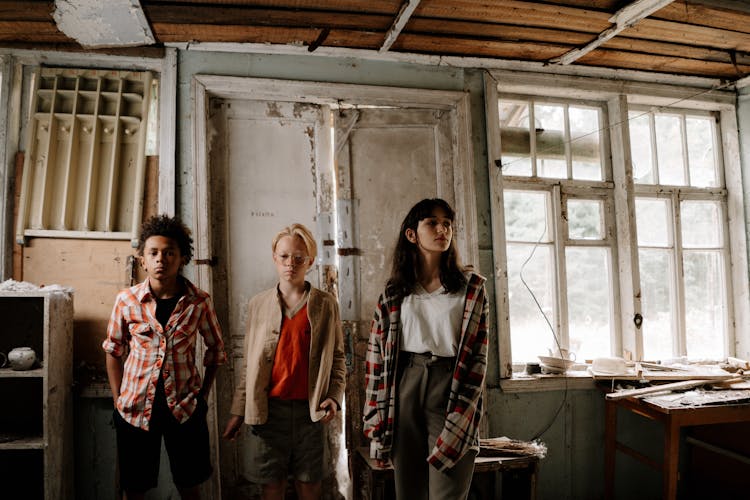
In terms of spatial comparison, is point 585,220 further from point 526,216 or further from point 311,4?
point 311,4

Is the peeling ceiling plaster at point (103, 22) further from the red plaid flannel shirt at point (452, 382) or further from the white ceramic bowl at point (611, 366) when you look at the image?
the white ceramic bowl at point (611, 366)

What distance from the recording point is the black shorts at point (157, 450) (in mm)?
2160

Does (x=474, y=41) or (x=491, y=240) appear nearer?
(x=474, y=41)

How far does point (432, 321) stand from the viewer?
6.73ft

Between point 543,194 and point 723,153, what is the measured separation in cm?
175

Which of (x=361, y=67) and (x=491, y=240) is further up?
(x=361, y=67)

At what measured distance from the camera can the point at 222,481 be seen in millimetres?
2879

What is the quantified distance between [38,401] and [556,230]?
3613mm

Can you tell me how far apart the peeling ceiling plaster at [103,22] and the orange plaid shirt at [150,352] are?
1.55m

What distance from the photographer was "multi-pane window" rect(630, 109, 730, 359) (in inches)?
146

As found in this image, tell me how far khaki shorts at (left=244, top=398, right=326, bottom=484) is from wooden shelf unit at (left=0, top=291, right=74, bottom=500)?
1.08m

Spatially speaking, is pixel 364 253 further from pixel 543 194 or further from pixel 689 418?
pixel 689 418

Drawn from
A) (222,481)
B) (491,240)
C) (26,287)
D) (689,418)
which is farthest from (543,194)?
(26,287)

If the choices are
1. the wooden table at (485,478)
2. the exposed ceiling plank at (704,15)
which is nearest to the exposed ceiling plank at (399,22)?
the exposed ceiling plank at (704,15)
